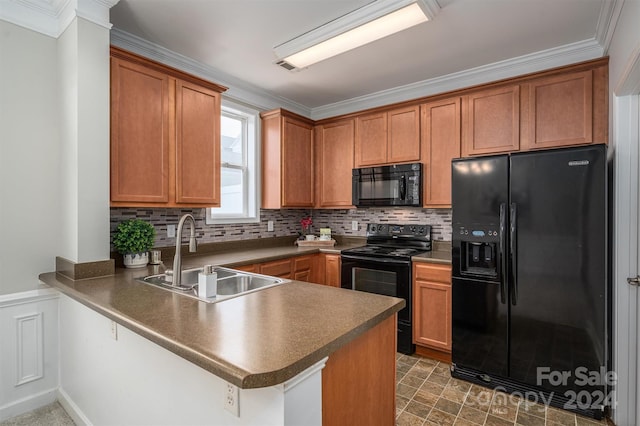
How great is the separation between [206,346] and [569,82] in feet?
10.3

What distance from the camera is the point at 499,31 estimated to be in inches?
96.5

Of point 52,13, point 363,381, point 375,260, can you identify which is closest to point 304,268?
point 375,260

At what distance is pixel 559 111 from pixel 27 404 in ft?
14.2

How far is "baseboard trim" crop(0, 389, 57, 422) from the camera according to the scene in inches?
79.4

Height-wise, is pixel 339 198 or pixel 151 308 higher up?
pixel 339 198

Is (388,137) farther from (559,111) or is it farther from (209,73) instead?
(209,73)

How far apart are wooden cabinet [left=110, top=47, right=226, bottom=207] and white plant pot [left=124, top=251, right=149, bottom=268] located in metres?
0.37

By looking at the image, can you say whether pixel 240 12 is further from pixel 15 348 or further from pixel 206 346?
pixel 15 348

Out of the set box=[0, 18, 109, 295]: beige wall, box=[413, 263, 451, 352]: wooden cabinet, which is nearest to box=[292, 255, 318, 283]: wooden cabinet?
box=[413, 263, 451, 352]: wooden cabinet

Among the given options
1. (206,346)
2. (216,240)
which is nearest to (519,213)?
(206,346)

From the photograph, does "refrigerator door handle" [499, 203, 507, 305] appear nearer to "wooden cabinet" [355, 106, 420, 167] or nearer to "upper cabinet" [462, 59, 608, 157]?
"upper cabinet" [462, 59, 608, 157]

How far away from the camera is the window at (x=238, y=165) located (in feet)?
11.2

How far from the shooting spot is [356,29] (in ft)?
7.30

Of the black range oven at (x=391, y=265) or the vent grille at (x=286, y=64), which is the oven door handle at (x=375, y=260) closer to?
the black range oven at (x=391, y=265)
